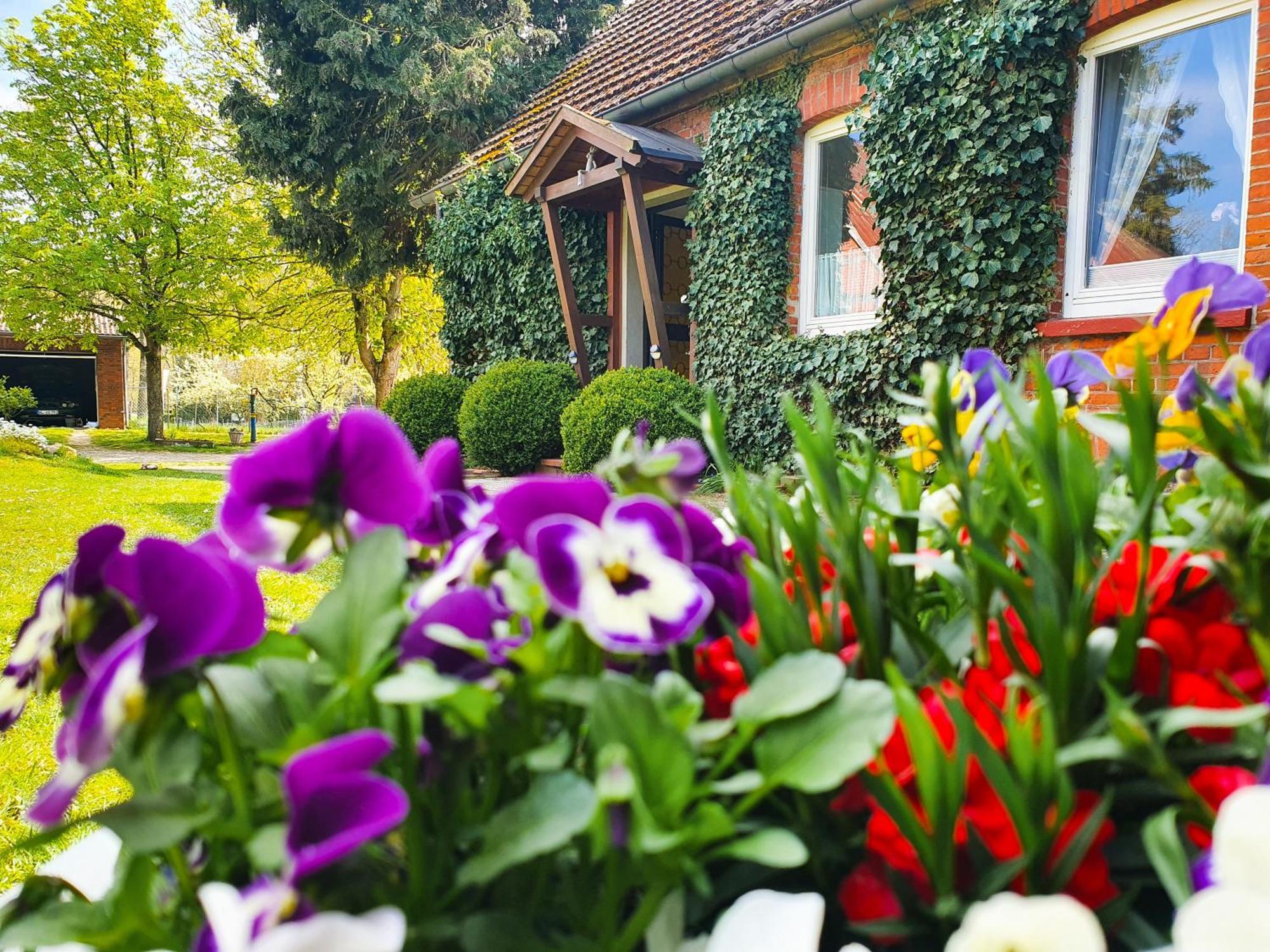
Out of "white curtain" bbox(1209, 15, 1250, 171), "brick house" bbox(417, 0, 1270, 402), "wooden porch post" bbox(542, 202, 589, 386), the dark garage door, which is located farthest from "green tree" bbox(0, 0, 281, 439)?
"white curtain" bbox(1209, 15, 1250, 171)

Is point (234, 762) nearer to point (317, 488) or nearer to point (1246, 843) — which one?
point (317, 488)

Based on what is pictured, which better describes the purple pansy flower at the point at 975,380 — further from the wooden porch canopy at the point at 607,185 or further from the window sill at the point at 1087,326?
the wooden porch canopy at the point at 607,185

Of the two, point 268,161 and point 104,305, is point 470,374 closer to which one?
point 268,161

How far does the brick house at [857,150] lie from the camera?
4758 millimetres

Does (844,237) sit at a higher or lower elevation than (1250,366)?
higher

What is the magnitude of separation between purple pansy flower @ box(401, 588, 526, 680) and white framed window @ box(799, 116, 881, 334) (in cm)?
648

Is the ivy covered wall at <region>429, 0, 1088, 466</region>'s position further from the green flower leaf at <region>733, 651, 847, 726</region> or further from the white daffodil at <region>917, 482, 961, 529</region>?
the green flower leaf at <region>733, 651, 847, 726</region>

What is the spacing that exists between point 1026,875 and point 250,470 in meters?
0.40

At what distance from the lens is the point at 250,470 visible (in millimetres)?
421

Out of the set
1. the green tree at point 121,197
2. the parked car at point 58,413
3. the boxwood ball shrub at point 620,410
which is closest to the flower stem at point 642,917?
the boxwood ball shrub at point 620,410

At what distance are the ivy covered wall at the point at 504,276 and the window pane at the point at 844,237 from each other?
→ 262 centimetres

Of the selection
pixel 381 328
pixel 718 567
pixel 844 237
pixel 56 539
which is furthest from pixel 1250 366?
pixel 381 328

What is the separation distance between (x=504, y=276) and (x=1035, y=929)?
1007 centimetres

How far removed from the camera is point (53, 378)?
89.8 ft
